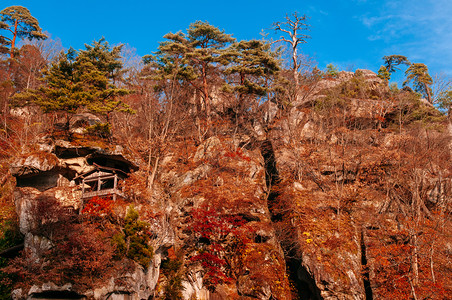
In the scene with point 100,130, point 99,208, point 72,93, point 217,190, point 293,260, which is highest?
point 72,93

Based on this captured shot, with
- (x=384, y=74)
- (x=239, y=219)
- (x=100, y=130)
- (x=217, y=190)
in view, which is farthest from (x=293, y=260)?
(x=384, y=74)

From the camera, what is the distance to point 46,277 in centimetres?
1210

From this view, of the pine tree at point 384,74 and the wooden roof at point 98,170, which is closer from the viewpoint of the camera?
the wooden roof at point 98,170

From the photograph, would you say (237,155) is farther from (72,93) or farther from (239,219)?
(72,93)

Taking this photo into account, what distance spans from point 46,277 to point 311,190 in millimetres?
15779

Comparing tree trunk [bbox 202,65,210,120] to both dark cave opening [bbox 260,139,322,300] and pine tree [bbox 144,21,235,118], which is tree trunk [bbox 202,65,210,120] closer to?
pine tree [bbox 144,21,235,118]

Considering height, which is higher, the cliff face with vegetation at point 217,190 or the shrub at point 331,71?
the shrub at point 331,71

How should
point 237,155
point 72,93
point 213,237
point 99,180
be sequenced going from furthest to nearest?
1. point 237,155
2. point 72,93
3. point 99,180
4. point 213,237

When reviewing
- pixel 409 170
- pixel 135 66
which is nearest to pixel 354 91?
pixel 409 170

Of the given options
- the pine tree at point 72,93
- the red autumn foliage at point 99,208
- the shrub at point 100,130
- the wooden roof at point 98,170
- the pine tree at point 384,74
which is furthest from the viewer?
the pine tree at point 384,74

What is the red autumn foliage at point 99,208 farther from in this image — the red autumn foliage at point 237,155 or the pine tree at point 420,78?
the pine tree at point 420,78

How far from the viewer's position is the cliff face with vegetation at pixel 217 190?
14.5 m

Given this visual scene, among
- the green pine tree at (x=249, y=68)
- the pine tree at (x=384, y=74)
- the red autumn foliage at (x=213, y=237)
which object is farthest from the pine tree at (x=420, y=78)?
the red autumn foliage at (x=213, y=237)

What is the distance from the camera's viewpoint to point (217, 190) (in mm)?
19656
